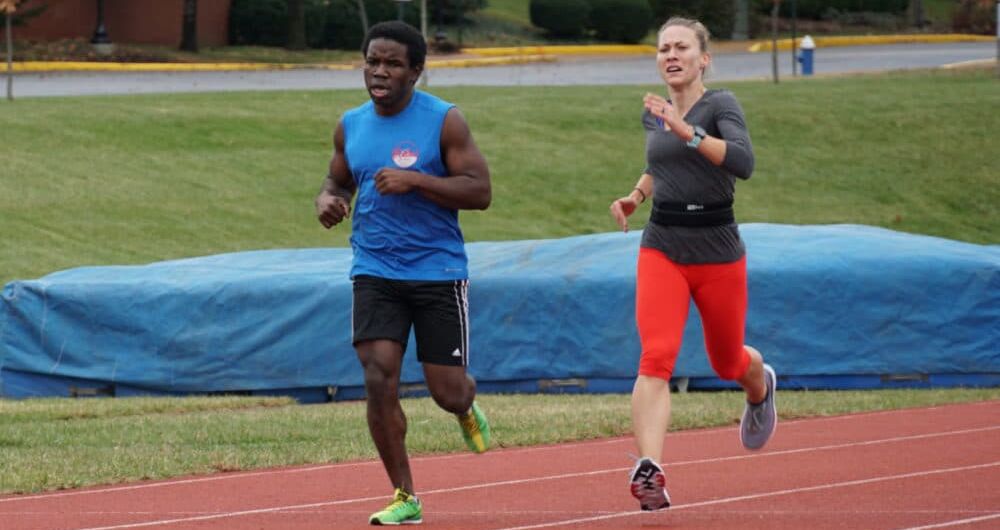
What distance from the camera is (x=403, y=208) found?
756 cm

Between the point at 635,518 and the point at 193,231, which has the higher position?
the point at 635,518

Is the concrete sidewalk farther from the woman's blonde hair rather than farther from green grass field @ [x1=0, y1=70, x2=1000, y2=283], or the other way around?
the woman's blonde hair

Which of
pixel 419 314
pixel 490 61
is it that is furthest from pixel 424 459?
pixel 490 61

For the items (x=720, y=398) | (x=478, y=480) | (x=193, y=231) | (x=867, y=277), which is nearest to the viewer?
(x=478, y=480)

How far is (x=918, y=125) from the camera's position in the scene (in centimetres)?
3531

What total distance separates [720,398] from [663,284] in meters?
7.42

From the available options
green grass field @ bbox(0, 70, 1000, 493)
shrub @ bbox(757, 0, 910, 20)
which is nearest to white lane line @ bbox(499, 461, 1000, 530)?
green grass field @ bbox(0, 70, 1000, 493)

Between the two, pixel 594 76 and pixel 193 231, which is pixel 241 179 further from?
pixel 594 76

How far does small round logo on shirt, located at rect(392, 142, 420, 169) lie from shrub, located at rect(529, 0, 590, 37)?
157 feet

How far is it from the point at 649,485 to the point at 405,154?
1.65 meters

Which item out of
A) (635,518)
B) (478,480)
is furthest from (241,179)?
(635,518)

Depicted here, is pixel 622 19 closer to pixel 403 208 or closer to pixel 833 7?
pixel 833 7

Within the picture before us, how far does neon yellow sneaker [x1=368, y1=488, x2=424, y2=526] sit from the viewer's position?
24.2 feet

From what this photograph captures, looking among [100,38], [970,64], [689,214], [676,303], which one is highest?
[689,214]
